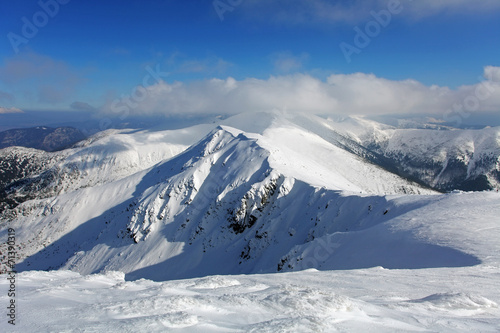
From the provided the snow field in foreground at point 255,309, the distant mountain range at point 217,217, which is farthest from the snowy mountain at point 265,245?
the distant mountain range at point 217,217

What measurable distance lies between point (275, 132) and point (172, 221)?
92.3m

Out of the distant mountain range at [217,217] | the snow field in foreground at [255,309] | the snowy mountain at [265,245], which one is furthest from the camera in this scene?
the distant mountain range at [217,217]

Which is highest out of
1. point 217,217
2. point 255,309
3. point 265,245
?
point 255,309

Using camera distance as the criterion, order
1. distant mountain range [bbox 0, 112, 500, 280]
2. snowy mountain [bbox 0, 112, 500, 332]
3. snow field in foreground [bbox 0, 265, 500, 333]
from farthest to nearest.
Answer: distant mountain range [bbox 0, 112, 500, 280]
snowy mountain [bbox 0, 112, 500, 332]
snow field in foreground [bbox 0, 265, 500, 333]

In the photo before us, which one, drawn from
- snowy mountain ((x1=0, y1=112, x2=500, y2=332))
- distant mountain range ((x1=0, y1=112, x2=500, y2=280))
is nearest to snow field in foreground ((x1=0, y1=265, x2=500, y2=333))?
snowy mountain ((x1=0, y1=112, x2=500, y2=332))

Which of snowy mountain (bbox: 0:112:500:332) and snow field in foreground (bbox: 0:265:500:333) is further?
snowy mountain (bbox: 0:112:500:332)

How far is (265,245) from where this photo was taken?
44.3 m

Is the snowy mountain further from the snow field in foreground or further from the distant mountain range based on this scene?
the distant mountain range

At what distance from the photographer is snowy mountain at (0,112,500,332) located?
7.69 meters

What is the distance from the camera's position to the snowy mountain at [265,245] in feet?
25.2

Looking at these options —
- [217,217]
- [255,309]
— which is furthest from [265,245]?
[255,309]

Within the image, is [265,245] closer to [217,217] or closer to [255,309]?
[217,217]

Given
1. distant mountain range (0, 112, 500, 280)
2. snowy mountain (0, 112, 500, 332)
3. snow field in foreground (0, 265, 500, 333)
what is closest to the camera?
snow field in foreground (0, 265, 500, 333)

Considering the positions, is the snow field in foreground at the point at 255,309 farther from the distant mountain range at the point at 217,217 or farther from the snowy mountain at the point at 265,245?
the distant mountain range at the point at 217,217
